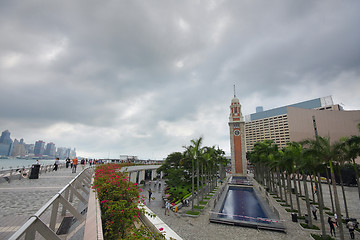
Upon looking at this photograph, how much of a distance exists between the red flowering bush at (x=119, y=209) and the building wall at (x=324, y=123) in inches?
2315

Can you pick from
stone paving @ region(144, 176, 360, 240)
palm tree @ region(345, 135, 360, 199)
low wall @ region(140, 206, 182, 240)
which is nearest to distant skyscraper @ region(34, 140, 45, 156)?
stone paving @ region(144, 176, 360, 240)

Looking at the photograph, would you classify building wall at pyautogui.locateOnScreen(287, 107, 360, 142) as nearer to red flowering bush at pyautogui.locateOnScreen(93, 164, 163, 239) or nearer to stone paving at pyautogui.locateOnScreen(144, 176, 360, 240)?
stone paving at pyautogui.locateOnScreen(144, 176, 360, 240)

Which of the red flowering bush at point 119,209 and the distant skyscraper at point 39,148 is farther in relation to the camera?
the distant skyscraper at point 39,148

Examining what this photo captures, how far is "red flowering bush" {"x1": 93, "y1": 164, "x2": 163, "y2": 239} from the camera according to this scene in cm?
352

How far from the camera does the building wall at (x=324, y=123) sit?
51438mm

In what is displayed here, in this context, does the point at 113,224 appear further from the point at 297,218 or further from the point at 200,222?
the point at 297,218

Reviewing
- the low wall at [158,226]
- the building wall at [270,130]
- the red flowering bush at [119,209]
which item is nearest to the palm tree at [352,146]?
the low wall at [158,226]

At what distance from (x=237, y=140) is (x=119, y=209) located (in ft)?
191

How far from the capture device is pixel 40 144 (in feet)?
447

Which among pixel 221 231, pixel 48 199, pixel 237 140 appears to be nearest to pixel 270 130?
pixel 237 140

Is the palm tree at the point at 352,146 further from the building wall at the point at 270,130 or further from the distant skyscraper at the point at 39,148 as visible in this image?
the distant skyscraper at the point at 39,148

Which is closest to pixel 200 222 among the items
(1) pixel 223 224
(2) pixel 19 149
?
(1) pixel 223 224

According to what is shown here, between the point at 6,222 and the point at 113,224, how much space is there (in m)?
2.86

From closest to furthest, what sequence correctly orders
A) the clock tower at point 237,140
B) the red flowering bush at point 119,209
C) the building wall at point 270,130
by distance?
the red flowering bush at point 119,209 → the clock tower at point 237,140 → the building wall at point 270,130
